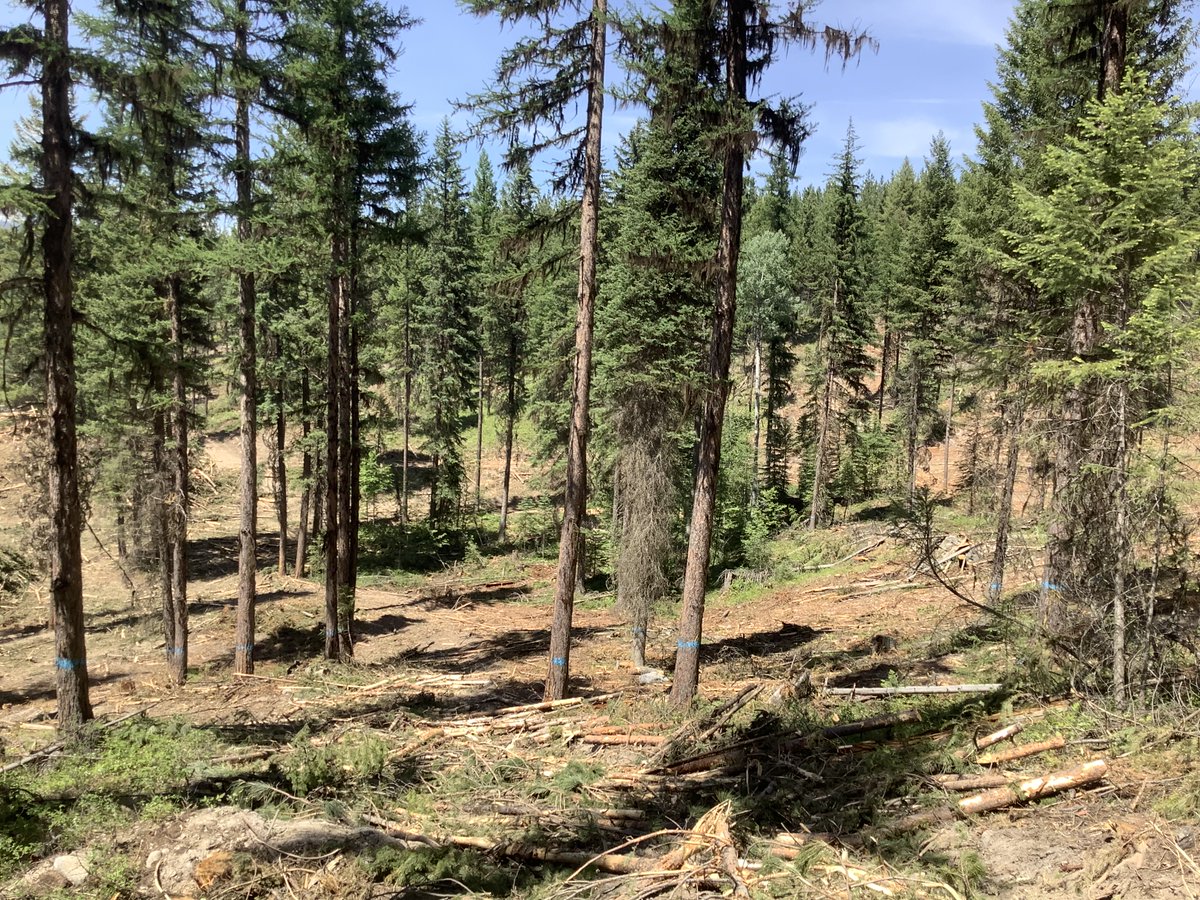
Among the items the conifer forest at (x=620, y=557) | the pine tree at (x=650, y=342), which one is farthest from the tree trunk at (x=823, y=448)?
the pine tree at (x=650, y=342)

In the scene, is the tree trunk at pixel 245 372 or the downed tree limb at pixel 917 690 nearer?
the downed tree limb at pixel 917 690

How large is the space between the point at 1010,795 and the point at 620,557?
1039cm

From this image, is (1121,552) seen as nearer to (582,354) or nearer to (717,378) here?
(717,378)

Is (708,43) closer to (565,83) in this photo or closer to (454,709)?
(565,83)

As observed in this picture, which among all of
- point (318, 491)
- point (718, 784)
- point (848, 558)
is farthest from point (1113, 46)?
point (318, 491)

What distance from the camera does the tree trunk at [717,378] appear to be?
10938 mm

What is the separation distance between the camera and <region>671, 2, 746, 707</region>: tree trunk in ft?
35.9

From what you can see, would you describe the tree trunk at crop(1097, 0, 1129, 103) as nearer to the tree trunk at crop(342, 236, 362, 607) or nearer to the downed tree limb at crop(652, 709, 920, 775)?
the downed tree limb at crop(652, 709, 920, 775)

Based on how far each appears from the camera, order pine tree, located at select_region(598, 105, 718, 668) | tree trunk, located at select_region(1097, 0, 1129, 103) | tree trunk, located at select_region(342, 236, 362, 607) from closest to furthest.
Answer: tree trunk, located at select_region(1097, 0, 1129, 103) → tree trunk, located at select_region(342, 236, 362, 607) → pine tree, located at select_region(598, 105, 718, 668)

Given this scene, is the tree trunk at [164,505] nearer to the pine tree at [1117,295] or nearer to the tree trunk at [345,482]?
the tree trunk at [345,482]

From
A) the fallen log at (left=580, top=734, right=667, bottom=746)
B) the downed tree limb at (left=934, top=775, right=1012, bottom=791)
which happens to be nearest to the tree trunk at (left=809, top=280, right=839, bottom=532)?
the fallen log at (left=580, top=734, right=667, bottom=746)

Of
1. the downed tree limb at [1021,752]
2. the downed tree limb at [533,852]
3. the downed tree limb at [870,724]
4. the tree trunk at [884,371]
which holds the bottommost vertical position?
the downed tree limb at [533,852]

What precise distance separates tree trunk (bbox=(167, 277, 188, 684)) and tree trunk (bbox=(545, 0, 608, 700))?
359 inches

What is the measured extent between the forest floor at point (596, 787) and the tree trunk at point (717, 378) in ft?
3.65
